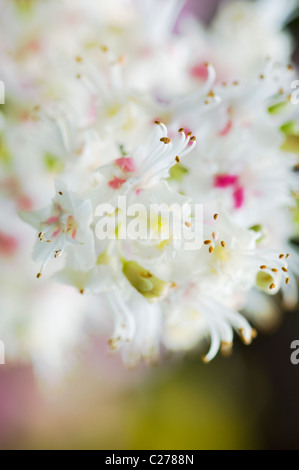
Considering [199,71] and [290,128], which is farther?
[199,71]

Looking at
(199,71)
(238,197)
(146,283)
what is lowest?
(146,283)

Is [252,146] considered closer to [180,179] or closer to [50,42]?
[180,179]

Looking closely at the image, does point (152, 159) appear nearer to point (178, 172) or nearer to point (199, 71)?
point (178, 172)

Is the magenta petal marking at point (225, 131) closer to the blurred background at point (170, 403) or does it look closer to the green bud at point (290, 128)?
the green bud at point (290, 128)

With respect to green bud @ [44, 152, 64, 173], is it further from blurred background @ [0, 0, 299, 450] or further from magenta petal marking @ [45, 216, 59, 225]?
blurred background @ [0, 0, 299, 450]

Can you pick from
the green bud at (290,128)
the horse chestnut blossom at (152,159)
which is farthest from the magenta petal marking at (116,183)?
the green bud at (290,128)

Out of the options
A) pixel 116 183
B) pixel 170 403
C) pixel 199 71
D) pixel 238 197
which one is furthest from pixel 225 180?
pixel 170 403

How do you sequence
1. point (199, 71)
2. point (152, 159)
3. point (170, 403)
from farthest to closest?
point (170, 403), point (199, 71), point (152, 159)

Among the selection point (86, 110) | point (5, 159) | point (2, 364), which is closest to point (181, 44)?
point (86, 110)
